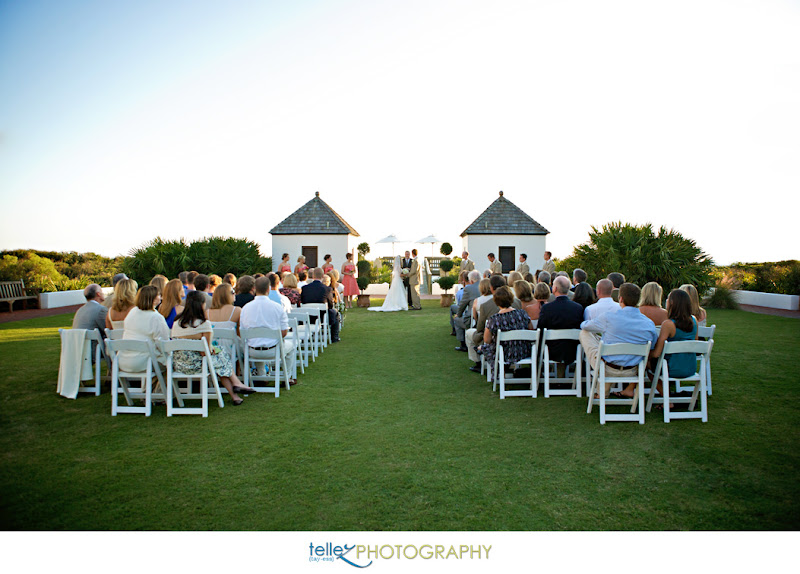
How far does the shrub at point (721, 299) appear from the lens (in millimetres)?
19134

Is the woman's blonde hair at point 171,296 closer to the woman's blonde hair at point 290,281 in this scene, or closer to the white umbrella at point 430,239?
the woman's blonde hair at point 290,281

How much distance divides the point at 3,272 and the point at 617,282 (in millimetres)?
21267

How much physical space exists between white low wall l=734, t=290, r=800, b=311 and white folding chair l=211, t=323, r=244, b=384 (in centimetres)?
1939

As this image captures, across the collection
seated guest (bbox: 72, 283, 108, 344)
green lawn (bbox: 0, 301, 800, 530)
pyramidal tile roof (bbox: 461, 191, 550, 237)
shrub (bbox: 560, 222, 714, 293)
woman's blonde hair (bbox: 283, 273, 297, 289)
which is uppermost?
pyramidal tile roof (bbox: 461, 191, 550, 237)

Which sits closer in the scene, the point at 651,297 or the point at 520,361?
the point at 651,297

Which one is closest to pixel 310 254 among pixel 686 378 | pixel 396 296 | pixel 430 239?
pixel 430 239

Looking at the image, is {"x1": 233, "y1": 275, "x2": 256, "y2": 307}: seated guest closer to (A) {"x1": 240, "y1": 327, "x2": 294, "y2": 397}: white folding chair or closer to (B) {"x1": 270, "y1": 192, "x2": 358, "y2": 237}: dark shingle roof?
(A) {"x1": 240, "y1": 327, "x2": 294, "y2": 397}: white folding chair

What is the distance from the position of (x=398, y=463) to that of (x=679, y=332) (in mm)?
3683

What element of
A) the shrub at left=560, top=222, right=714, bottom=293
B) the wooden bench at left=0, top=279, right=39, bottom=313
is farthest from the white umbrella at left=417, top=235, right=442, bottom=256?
the wooden bench at left=0, top=279, right=39, bottom=313

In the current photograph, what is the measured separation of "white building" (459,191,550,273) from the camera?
26.3 metres

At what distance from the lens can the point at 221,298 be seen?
24.2 ft

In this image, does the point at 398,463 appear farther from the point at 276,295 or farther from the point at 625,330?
the point at 276,295

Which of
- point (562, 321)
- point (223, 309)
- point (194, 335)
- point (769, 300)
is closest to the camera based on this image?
point (194, 335)
